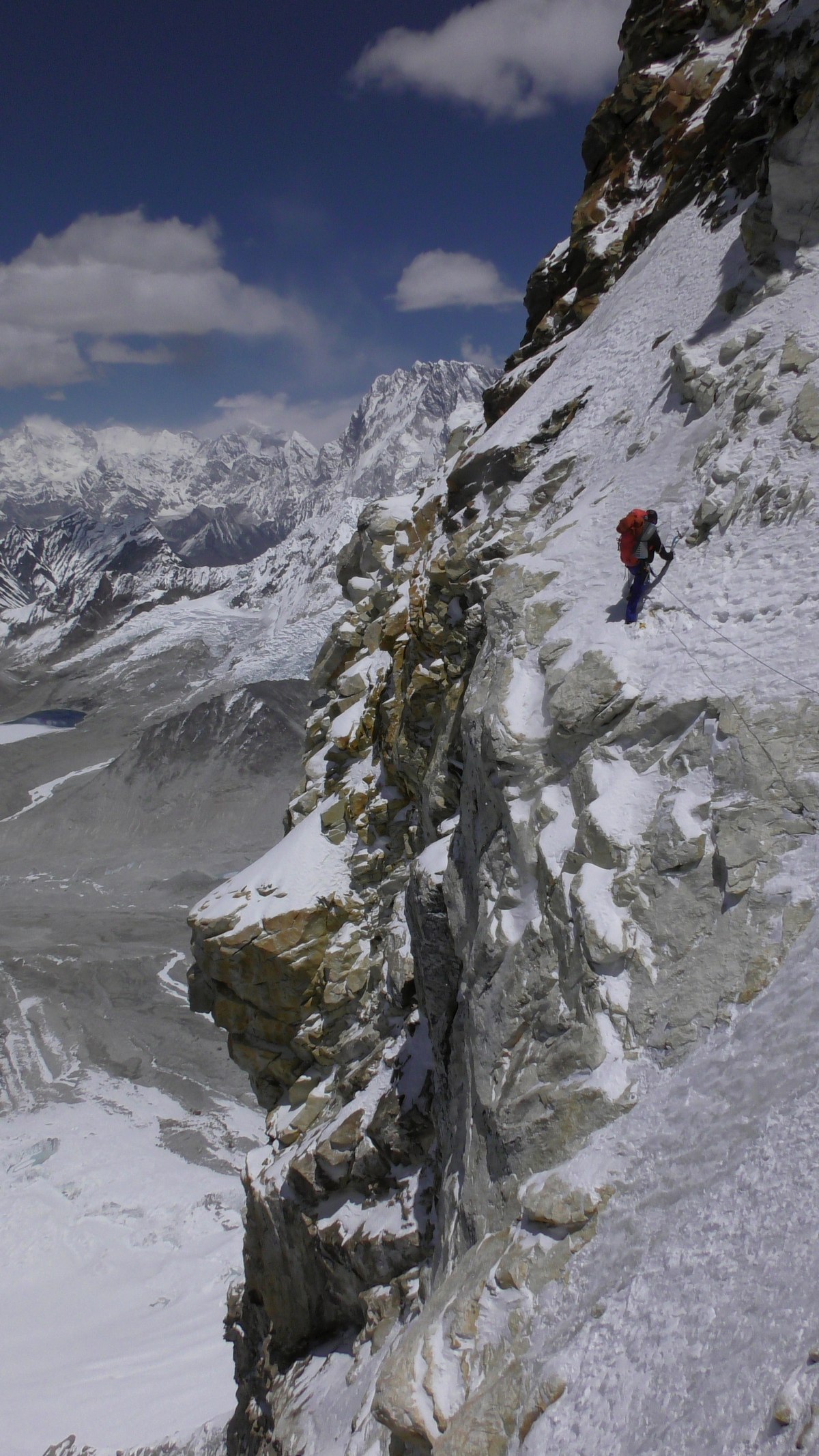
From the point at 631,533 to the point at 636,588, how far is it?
73cm

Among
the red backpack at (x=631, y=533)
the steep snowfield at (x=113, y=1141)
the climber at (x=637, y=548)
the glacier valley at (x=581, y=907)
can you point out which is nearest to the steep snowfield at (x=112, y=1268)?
the steep snowfield at (x=113, y=1141)

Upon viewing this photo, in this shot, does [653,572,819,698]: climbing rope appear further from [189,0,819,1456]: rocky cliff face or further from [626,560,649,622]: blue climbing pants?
[626,560,649,622]: blue climbing pants

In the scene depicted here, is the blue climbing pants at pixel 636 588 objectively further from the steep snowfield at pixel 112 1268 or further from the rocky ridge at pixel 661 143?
the steep snowfield at pixel 112 1268

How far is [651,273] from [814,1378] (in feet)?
66.4

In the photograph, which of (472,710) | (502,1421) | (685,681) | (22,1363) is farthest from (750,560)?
(22,1363)

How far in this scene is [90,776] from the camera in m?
131

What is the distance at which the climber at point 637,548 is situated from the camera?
31.6 ft

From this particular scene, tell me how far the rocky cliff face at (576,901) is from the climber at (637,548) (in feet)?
1.12

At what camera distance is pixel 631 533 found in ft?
31.9

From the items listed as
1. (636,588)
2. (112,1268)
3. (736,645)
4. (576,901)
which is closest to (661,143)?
(636,588)

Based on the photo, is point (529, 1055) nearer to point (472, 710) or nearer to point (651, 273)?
point (472, 710)

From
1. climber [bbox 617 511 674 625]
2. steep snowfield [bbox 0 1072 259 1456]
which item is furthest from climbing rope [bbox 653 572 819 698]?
steep snowfield [bbox 0 1072 259 1456]

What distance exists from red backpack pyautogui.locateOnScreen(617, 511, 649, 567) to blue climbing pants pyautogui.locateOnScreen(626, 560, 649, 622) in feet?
0.29

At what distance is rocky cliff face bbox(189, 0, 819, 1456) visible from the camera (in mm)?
6148
